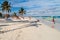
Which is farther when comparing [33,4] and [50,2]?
[50,2]

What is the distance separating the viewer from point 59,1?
723 cm

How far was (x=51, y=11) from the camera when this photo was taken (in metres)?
8.05

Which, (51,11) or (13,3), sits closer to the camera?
(13,3)

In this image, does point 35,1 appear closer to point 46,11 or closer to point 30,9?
point 30,9

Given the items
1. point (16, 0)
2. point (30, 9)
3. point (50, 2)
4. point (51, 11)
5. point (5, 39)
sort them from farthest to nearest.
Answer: point (51, 11), point (50, 2), point (30, 9), point (16, 0), point (5, 39)

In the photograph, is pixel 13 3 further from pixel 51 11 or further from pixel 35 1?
pixel 51 11

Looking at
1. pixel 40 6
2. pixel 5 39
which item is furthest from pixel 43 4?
pixel 5 39

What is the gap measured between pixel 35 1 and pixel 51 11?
172 centimetres

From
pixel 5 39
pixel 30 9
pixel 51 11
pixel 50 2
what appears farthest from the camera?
pixel 51 11

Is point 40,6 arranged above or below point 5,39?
above

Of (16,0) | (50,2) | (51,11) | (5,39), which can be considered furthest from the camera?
(51,11)

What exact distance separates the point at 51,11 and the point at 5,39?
204 inches

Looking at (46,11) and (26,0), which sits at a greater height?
(26,0)

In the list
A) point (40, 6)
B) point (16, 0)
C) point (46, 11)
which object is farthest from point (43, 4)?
point (16, 0)
